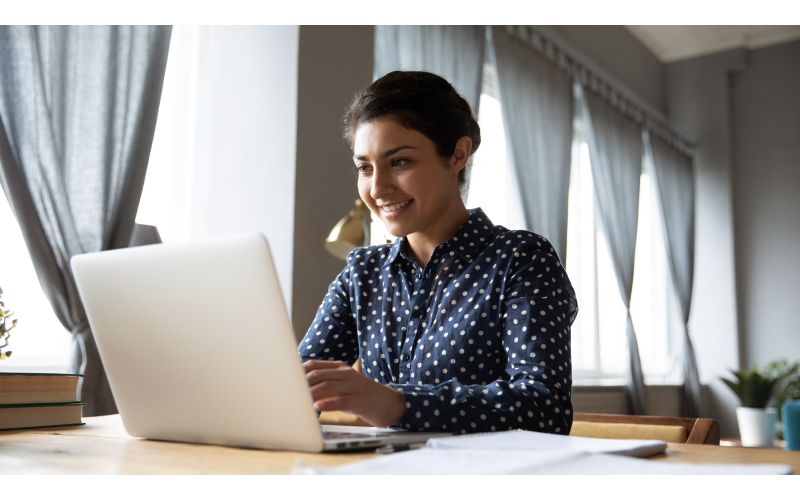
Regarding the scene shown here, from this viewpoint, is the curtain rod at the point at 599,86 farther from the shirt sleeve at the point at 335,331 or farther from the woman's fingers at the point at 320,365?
the woman's fingers at the point at 320,365

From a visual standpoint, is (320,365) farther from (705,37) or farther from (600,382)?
(705,37)

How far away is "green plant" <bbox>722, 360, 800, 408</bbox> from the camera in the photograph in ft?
17.0

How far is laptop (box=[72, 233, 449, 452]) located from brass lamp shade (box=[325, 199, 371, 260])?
1417 mm

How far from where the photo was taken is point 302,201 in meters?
2.51

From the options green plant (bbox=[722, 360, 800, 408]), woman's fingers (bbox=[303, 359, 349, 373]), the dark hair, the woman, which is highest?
the dark hair

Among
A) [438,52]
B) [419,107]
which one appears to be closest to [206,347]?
[419,107]

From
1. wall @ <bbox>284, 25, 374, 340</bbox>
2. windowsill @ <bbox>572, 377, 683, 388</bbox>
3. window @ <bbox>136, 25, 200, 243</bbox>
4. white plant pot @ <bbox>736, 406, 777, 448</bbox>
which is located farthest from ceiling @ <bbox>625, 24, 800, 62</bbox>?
window @ <bbox>136, 25, 200, 243</bbox>

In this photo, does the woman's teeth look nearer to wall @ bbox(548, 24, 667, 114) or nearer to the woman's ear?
the woman's ear

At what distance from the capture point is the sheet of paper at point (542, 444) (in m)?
0.72

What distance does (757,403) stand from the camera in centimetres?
519

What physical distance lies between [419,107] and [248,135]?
149cm

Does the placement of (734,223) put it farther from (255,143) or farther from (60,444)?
(60,444)

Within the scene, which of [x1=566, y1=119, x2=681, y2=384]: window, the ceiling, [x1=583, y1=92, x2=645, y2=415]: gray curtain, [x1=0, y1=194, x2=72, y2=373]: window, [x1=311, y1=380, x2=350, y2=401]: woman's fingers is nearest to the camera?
[x1=311, y1=380, x2=350, y2=401]: woman's fingers
